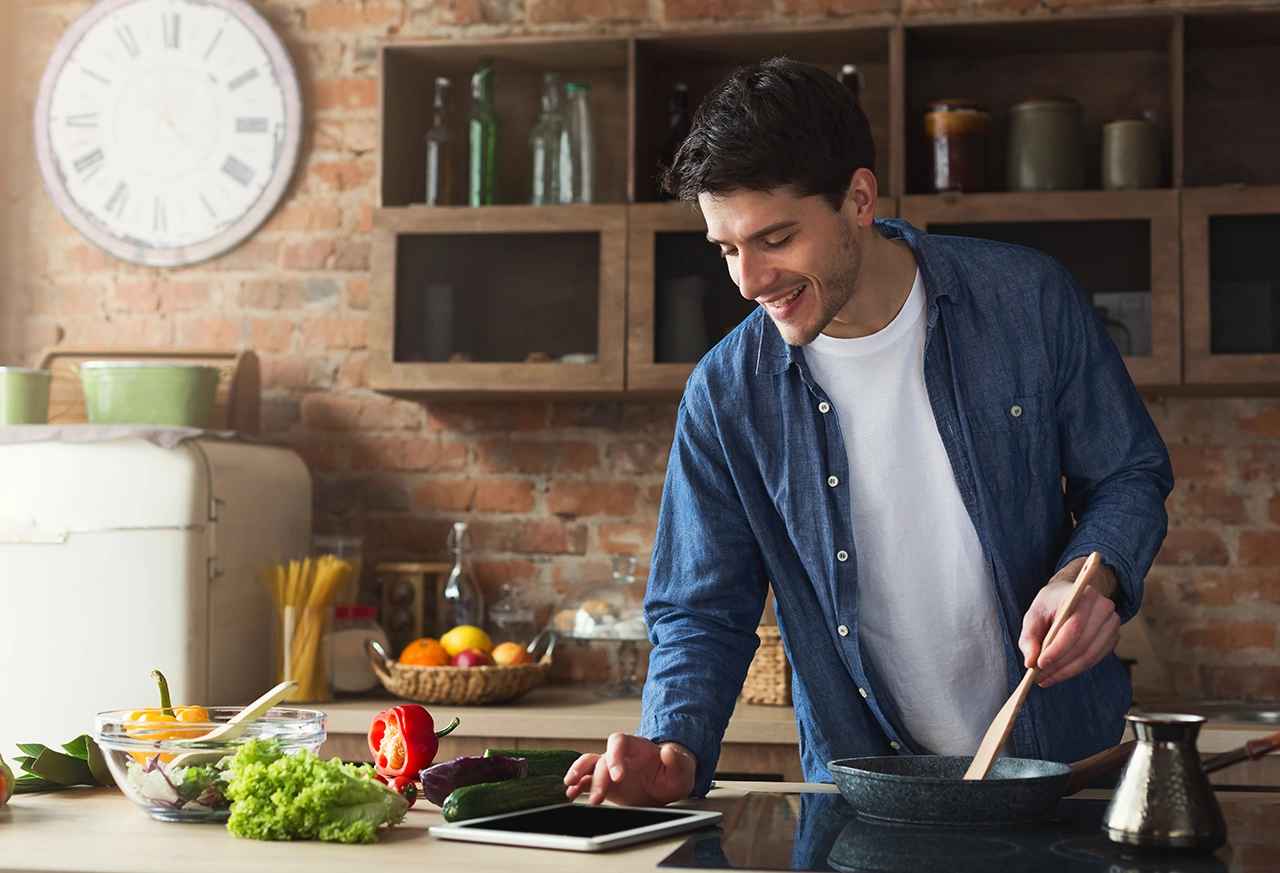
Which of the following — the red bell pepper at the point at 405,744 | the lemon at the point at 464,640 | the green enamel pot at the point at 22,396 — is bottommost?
the lemon at the point at 464,640

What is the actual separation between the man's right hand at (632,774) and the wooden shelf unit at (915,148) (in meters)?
1.48

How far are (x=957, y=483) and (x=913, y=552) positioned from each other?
0.34 ft

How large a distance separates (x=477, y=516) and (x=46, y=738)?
3.42 ft

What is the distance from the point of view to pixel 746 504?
1.71 meters

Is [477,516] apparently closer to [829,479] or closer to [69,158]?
[69,158]

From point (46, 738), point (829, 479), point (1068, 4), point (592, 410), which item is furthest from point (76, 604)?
point (1068, 4)

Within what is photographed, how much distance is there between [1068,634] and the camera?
1.29 meters

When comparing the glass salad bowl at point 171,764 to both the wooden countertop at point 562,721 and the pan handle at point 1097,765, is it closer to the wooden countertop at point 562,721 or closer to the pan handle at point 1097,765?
the pan handle at point 1097,765

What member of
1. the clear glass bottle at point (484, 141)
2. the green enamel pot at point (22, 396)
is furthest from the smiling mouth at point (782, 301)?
the green enamel pot at point (22, 396)

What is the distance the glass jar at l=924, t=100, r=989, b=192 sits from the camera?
2.74 meters

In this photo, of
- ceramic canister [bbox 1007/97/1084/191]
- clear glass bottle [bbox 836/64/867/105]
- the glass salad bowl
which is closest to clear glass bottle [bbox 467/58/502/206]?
clear glass bottle [bbox 836/64/867/105]

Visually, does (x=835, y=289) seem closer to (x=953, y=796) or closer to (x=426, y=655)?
(x=953, y=796)

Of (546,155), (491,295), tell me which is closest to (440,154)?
(546,155)

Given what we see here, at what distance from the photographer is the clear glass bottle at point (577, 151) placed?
9.56 feet
